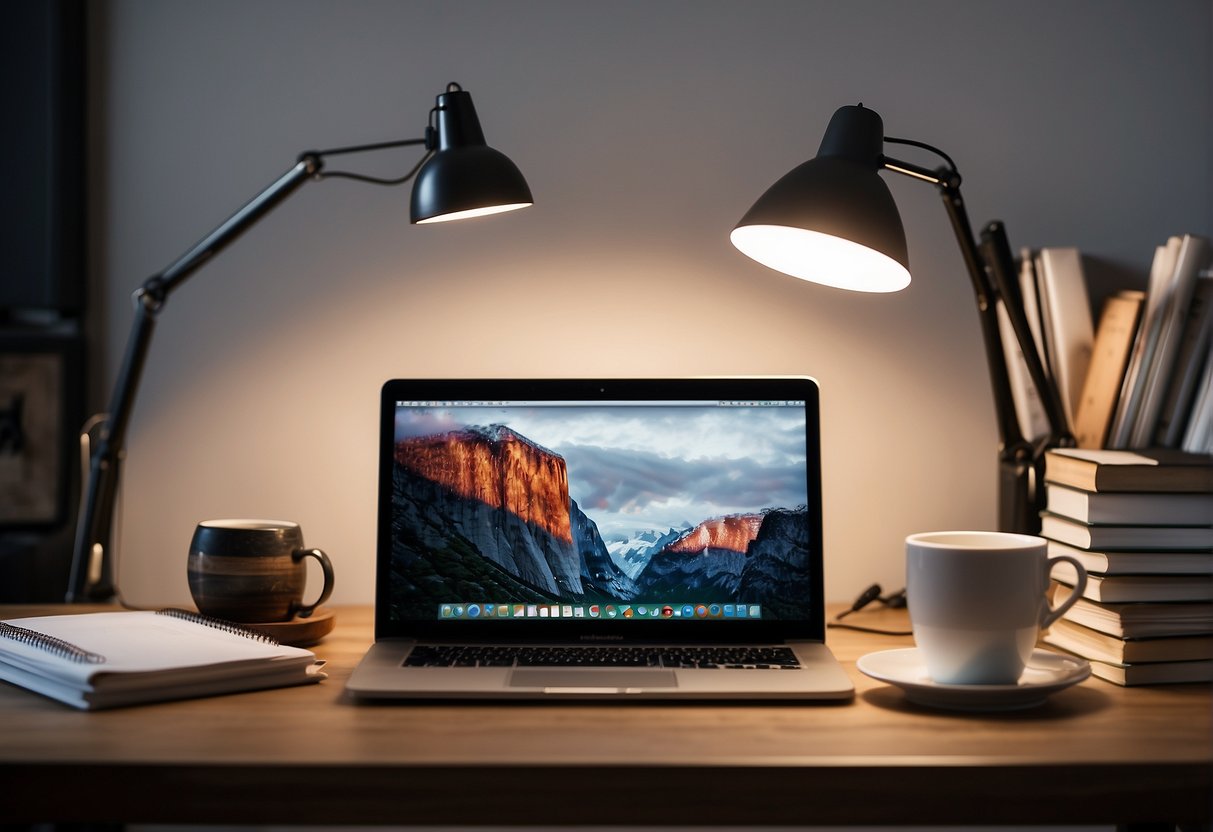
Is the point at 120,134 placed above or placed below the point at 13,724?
above

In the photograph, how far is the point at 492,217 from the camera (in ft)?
4.48

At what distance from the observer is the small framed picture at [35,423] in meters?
1.35

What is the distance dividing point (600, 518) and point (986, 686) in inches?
16.4

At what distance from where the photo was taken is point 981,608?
90cm

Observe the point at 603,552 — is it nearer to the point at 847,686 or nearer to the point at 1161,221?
the point at 847,686

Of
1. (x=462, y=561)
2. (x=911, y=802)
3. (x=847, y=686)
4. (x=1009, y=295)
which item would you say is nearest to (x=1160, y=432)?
(x=1009, y=295)

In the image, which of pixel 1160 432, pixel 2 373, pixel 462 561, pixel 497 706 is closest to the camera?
pixel 497 706

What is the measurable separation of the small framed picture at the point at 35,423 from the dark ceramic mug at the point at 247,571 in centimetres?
37

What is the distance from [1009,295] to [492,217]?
65 centimetres

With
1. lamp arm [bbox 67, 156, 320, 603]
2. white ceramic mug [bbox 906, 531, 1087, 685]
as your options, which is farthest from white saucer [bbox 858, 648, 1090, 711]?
lamp arm [bbox 67, 156, 320, 603]

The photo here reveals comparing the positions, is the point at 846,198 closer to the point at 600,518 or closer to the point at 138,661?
the point at 600,518

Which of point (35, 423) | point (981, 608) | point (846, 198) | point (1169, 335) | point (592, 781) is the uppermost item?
point (846, 198)

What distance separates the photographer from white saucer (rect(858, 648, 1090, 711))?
881 mm

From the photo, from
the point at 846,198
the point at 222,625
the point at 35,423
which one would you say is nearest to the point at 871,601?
the point at 846,198
